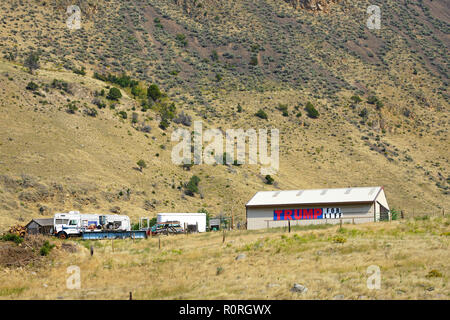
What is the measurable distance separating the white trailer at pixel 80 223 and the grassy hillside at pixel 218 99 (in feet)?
21.3

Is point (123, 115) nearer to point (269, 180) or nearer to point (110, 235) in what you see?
point (269, 180)

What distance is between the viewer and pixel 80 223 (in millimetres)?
48781

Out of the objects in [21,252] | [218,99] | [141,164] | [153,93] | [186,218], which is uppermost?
[218,99]

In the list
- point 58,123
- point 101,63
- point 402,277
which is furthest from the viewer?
point 101,63

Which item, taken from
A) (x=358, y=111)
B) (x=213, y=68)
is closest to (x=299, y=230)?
(x=358, y=111)

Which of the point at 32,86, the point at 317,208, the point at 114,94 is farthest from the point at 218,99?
the point at 317,208

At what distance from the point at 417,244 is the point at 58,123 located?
5066 cm

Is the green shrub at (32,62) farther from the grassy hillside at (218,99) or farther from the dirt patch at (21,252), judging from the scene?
the dirt patch at (21,252)

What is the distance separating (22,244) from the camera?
3666cm

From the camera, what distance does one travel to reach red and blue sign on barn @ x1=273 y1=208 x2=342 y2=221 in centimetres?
4891

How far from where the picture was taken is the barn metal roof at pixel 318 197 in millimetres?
48906

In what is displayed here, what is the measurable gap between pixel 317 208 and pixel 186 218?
1210 centimetres

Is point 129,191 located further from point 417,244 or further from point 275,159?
point 417,244

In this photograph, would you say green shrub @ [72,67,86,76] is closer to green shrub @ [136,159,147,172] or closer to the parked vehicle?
green shrub @ [136,159,147,172]
